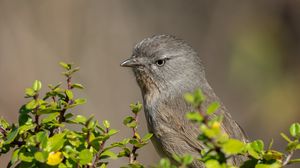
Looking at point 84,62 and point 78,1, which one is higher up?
point 78,1

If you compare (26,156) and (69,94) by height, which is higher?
(69,94)

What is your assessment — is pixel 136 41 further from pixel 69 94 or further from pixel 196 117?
pixel 196 117

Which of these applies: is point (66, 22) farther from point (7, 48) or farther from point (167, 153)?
point (167, 153)

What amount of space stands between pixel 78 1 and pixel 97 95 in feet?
4.45

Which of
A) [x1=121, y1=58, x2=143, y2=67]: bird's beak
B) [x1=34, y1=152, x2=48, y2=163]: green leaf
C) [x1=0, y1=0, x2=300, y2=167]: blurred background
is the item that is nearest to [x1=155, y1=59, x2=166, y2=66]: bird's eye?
[x1=121, y1=58, x2=143, y2=67]: bird's beak

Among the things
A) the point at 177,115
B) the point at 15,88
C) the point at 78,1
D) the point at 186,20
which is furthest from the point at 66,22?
the point at 177,115

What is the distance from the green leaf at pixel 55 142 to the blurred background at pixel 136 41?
17.3 ft

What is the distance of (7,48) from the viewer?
8.37 m

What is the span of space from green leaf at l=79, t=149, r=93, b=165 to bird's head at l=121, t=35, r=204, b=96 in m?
3.04

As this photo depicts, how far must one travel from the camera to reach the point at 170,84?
5.93 meters

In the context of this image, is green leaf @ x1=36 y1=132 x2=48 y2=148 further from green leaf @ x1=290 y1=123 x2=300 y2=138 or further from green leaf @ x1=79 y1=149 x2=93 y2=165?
green leaf @ x1=290 y1=123 x2=300 y2=138

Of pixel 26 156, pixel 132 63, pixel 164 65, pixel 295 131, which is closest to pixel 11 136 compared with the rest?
pixel 26 156

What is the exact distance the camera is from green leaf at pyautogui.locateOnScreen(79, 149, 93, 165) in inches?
110

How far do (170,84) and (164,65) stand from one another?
0.63 ft
